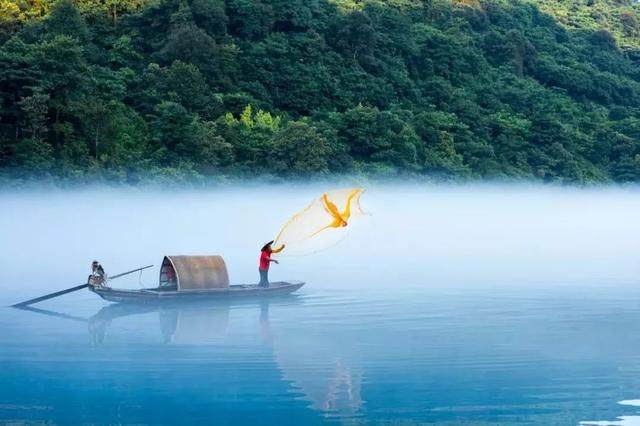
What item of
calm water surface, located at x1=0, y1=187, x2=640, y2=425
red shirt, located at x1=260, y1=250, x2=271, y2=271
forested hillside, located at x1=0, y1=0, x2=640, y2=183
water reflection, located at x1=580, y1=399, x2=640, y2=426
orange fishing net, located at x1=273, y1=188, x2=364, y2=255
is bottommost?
water reflection, located at x1=580, y1=399, x2=640, y2=426

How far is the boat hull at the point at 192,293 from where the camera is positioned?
75.9 feet

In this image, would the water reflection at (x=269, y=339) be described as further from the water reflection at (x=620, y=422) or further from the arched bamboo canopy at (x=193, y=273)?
the water reflection at (x=620, y=422)

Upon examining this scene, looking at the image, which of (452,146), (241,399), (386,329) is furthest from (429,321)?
(452,146)

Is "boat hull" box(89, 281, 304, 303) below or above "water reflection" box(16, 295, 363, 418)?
above

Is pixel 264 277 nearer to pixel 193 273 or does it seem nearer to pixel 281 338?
pixel 193 273

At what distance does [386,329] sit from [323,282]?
26.9 ft

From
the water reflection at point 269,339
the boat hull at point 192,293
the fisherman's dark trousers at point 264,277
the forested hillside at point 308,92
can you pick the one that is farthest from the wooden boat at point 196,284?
the forested hillside at point 308,92

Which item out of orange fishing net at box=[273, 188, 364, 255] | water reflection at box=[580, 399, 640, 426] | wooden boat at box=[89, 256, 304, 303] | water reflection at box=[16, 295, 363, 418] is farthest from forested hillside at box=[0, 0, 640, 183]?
water reflection at box=[580, 399, 640, 426]

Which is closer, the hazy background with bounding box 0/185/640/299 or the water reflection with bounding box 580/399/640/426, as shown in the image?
the water reflection with bounding box 580/399/640/426

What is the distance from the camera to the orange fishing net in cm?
2478

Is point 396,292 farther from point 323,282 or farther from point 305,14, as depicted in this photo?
point 305,14

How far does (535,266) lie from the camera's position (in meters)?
33.1

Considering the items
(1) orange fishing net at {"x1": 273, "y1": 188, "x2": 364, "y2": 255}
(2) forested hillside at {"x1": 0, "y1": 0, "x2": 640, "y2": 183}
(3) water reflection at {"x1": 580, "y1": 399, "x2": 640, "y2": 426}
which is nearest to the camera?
(3) water reflection at {"x1": 580, "y1": 399, "x2": 640, "y2": 426}

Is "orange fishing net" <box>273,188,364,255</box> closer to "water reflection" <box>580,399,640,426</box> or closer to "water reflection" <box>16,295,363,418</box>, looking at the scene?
"water reflection" <box>16,295,363,418</box>
